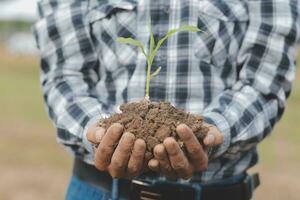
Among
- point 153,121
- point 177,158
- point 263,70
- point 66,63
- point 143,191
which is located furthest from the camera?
point 66,63

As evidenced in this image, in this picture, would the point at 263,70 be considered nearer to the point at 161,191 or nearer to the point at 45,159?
the point at 161,191

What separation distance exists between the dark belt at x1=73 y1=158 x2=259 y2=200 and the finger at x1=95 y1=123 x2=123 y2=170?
1.58 ft

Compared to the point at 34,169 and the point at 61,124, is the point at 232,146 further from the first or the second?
A: the point at 34,169

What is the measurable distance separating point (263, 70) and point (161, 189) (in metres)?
0.77

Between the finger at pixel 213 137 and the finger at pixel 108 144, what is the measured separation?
371 millimetres

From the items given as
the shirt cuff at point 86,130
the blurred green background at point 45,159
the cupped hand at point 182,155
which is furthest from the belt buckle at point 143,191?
the blurred green background at point 45,159

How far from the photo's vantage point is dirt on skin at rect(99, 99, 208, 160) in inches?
100

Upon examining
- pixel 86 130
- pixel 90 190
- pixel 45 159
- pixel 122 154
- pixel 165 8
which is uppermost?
pixel 165 8

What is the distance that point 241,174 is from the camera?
3.27 meters

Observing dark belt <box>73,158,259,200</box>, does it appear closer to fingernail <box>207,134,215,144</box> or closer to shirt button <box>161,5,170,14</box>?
fingernail <box>207,134,215,144</box>

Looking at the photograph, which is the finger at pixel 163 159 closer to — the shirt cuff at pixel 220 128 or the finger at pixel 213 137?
the finger at pixel 213 137

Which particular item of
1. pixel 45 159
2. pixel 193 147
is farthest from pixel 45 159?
pixel 193 147

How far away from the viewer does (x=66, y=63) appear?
3334mm

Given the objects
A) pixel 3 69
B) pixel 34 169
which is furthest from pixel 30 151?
pixel 3 69
